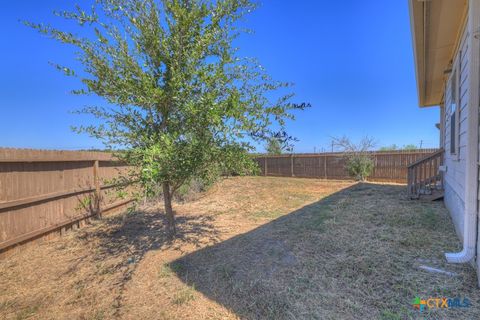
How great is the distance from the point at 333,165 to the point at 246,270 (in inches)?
487

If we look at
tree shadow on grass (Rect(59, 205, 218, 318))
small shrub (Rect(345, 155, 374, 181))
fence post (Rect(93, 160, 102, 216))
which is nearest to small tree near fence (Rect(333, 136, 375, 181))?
small shrub (Rect(345, 155, 374, 181))

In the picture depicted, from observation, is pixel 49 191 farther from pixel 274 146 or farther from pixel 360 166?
pixel 360 166

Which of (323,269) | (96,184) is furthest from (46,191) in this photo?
(323,269)

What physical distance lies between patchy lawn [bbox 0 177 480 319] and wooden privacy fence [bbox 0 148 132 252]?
343mm

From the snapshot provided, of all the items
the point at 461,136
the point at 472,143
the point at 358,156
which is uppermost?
the point at 461,136

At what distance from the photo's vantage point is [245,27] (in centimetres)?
405

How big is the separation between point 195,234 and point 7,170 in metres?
2.94

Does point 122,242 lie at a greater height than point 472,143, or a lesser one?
lesser

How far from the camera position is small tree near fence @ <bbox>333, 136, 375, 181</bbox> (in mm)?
12711

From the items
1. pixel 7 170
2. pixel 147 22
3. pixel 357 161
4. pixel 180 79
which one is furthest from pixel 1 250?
pixel 357 161

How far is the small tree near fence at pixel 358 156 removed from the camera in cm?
1271

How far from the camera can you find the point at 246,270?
3281mm

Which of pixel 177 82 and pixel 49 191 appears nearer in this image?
pixel 177 82

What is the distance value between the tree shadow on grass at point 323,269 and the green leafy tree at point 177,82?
1247 millimetres
